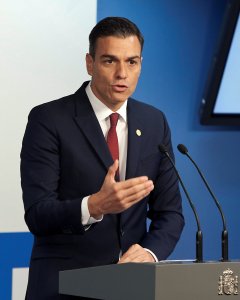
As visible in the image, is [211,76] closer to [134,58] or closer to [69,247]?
[134,58]

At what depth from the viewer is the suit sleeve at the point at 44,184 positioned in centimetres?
247

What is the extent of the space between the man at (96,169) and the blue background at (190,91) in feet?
4.06

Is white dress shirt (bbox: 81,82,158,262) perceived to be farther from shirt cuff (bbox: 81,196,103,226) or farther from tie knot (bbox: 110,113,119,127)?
shirt cuff (bbox: 81,196,103,226)

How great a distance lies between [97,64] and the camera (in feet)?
9.33

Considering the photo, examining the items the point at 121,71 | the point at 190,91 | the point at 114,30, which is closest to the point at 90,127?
the point at 121,71

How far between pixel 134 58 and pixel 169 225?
614mm

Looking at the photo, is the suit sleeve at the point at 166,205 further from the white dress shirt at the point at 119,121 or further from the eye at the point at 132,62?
the eye at the point at 132,62

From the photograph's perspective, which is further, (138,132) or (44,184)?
(138,132)

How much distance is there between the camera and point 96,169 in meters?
2.69

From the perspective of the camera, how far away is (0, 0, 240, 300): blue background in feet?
13.6

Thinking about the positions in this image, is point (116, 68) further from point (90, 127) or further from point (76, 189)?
point (76, 189)

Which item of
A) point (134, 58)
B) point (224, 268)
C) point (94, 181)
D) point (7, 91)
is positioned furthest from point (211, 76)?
point (224, 268)

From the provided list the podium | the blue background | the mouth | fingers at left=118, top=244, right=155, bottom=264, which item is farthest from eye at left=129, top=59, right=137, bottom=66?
the blue background

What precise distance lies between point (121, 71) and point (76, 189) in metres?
0.45
